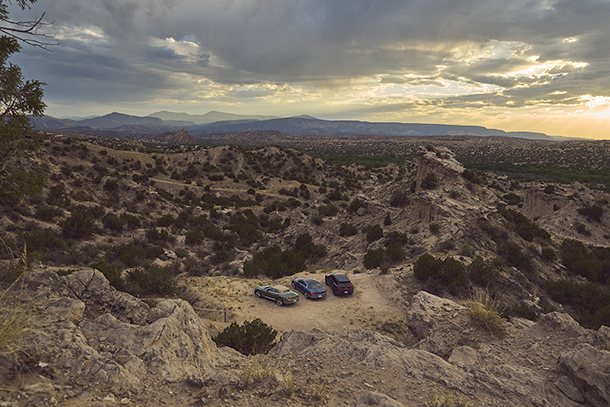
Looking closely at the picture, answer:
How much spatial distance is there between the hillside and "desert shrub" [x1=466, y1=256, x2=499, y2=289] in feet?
0.30

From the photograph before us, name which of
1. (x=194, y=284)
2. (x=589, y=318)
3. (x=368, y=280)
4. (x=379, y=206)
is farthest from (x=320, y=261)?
(x=589, y=318)

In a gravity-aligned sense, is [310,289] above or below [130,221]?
below

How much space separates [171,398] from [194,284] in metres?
15.0

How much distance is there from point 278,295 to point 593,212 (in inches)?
1679

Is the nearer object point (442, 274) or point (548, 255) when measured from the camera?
point (442, 274)

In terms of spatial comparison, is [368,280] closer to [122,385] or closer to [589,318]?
[589,318]

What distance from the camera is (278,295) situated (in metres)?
17.5

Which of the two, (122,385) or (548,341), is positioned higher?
(122,385)

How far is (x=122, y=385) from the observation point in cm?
539

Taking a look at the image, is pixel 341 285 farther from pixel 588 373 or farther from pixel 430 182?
pixel 430 182

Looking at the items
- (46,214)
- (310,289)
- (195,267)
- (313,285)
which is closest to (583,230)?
(313,285)

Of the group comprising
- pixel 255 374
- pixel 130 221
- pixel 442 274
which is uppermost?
pixel 255 374

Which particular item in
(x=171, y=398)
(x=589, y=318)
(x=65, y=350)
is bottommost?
(x=589, y=318)

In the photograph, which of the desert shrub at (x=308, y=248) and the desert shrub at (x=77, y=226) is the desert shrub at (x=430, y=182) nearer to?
the desert shrub at (x=308, y=248)
